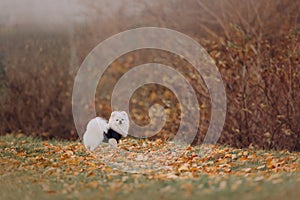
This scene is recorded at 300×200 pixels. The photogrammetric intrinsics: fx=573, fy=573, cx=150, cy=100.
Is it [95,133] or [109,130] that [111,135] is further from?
[95,133]

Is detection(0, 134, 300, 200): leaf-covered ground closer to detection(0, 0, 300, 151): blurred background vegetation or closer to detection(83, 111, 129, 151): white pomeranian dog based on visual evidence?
detection(83, 111, 129, 151): white pomeranian dog

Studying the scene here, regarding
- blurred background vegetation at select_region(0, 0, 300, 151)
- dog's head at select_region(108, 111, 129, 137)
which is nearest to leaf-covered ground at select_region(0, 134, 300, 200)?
dog's head at select_region(108, 111, 129, 137)

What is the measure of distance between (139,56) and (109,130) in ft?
18.6

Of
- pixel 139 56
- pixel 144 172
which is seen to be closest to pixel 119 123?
pixel 144 172

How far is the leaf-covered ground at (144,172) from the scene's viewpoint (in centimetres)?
495

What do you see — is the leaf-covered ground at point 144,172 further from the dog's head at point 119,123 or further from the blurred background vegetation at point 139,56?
the blurred background vegetation at point 139,56

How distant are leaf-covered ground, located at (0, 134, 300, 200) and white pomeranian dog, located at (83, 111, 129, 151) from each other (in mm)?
154

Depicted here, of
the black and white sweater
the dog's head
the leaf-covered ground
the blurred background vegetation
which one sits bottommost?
the leaf-covered ground

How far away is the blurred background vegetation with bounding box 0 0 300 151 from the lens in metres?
9.59

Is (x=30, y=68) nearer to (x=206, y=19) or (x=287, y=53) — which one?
(x=206, y=19)

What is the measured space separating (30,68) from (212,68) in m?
4.41

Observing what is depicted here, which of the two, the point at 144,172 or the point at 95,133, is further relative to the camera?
the point at 95,133

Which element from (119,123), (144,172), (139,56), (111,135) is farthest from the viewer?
(139,56)

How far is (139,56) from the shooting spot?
1290cm
